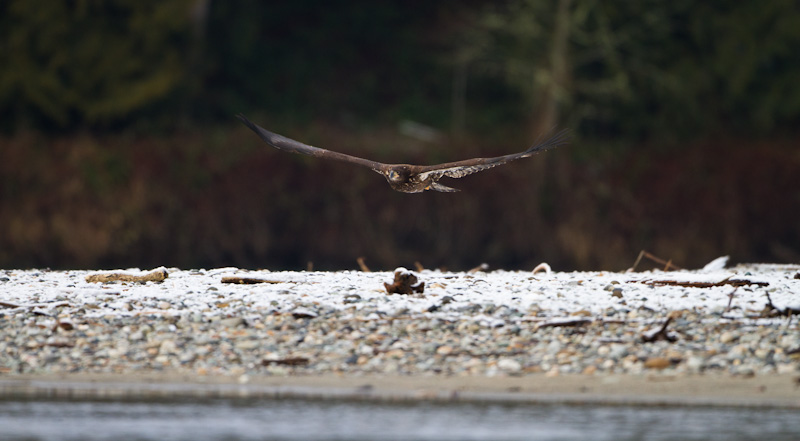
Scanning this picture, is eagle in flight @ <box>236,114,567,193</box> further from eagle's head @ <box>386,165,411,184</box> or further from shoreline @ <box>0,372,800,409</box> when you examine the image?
shoreline @ <box>0,372,800,409</box>

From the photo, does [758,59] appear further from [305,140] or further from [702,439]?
[702,439]

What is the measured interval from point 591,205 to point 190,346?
18.1 metres

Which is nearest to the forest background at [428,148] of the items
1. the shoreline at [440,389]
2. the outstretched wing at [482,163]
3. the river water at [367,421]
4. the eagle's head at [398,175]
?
the eagle's head at [398,175]

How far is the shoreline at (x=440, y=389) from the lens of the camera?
8898mm

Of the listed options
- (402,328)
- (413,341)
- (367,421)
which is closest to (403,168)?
(402,328)

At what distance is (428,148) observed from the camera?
28.9m

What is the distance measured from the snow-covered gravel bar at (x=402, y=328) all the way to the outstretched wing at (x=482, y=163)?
3.60ft

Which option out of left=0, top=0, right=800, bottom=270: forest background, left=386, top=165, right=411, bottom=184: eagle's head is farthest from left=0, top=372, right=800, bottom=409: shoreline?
left=0, top=0, right=800, bottom=270: forest background

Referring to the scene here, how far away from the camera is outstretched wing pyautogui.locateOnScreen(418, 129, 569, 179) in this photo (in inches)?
469

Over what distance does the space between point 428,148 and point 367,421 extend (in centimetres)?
2087

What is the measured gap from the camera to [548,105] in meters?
29.4

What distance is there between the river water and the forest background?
16603 millimetres

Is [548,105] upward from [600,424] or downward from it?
upward

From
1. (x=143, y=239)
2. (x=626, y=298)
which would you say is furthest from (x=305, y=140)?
(x=626, y=298)
